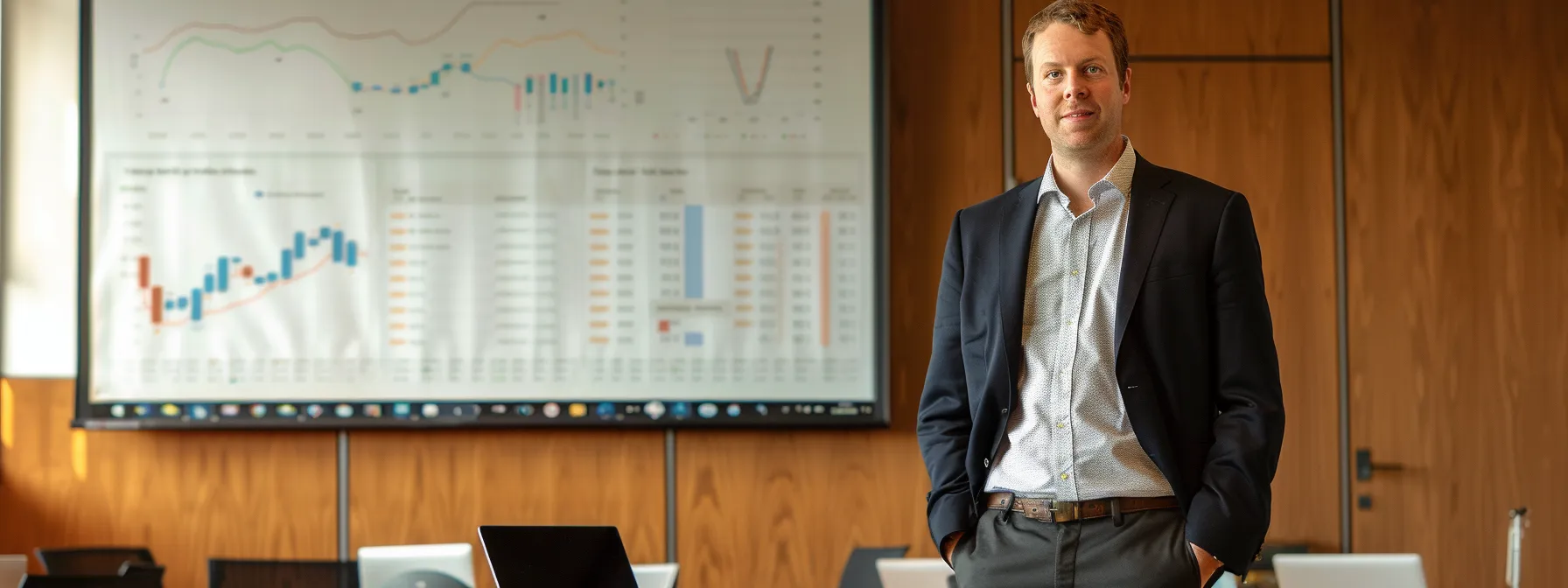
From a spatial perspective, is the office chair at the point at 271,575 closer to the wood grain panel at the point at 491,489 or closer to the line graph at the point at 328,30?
the wood grain panel at the point at 491,489

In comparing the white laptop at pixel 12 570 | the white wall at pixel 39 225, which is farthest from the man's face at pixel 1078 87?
the white wall at pixel 39 225

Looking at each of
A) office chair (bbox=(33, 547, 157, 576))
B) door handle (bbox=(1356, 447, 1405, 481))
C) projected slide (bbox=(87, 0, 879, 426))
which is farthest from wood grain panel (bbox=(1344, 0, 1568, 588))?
office chair (bbox=(33, 547, 157, 576))

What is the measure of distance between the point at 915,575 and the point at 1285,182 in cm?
198

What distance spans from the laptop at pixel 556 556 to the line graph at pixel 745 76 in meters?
2.16

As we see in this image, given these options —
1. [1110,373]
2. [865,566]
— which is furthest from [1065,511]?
[865,566]

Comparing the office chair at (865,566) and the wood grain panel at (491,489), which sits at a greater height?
the wood grain panel at (491,489)

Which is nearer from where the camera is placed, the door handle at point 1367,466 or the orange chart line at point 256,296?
the orange chart line at point 256,296

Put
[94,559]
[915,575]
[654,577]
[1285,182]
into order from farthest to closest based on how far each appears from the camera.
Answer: [1285,182], [94,559], [654,577], [915,575]

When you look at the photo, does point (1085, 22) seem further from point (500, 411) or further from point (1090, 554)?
point (500, 411)

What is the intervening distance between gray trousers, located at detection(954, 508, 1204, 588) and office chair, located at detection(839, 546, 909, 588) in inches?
65.1

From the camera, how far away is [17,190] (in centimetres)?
401

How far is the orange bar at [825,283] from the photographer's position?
12.9 ft

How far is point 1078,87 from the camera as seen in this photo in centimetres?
170

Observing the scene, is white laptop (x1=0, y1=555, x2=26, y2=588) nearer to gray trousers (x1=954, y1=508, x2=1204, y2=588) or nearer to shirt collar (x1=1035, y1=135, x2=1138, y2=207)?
gray trousers (x1=954, y1=508, x2=1204, y2=588)
